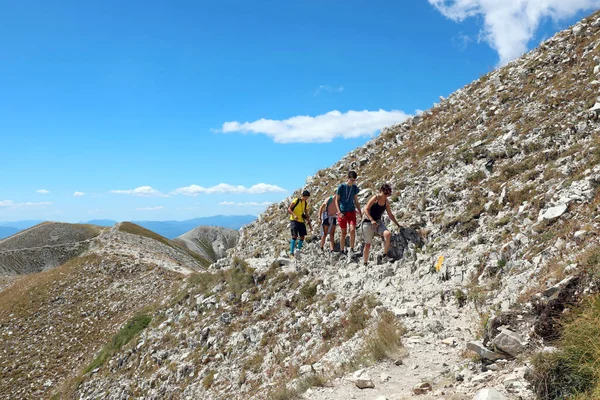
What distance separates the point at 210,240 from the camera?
156 m

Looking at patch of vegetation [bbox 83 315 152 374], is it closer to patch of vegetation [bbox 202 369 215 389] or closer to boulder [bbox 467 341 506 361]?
patch of vegetation [bbox 202 369 215 389]

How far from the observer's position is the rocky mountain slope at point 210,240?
14388cm

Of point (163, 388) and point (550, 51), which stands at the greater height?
point (550, 51)

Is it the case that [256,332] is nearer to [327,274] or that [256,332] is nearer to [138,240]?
[327,274]

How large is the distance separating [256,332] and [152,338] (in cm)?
833

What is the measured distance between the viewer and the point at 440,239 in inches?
532

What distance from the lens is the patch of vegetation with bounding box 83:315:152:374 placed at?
73.0ft

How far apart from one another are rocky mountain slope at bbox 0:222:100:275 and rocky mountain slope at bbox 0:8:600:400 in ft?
220

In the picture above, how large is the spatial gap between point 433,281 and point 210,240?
150808mm

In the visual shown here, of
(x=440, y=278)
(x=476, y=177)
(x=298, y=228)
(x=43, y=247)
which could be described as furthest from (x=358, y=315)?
(x=43, y=247)

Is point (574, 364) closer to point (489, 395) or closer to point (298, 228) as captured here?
point (489, 395)

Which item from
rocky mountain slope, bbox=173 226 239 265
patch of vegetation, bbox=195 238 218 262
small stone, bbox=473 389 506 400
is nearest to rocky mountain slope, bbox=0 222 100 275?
rocky mountain slope, bbox=173 226 239 265

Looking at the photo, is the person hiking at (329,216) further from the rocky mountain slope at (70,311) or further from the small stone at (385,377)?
the rocky mountain slope at (70,311)

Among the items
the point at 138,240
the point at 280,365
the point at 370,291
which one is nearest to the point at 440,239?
the point at 370,291
